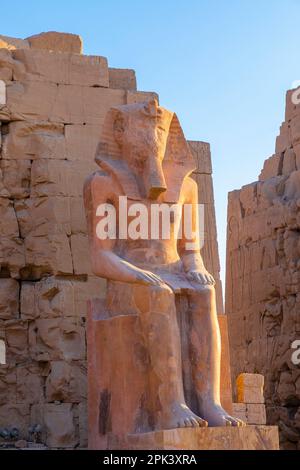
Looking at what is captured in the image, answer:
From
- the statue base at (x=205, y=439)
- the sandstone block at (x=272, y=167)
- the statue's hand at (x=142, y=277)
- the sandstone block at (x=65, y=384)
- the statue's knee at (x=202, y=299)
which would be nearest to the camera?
the statue base at (x=205, y=439)

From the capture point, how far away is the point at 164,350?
547 centimetres

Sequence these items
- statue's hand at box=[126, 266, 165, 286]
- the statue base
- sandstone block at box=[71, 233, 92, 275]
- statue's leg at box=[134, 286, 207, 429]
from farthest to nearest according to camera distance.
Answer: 1. sandstone block at box=[71, 233, 92, 275]
2. statue's hand at box=[126, 266, 165, 286]
3. statue's leg at box=[134, 286, 207, 429]
4. the statue base

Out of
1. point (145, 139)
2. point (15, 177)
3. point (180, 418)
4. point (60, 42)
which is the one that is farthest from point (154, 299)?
point (60, 42)

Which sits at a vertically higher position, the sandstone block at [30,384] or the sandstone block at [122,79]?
the sandstone block at [122,79]

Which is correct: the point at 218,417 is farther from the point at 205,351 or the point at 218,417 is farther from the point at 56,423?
the point at 56,423

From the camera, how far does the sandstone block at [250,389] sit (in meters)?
8.07

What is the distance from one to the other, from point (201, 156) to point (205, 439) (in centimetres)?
382

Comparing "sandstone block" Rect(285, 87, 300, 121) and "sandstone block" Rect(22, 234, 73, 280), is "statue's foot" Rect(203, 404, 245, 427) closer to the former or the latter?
"sandstone block" Rect(22, 234, 73, 280)

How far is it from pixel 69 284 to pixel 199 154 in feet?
6.23

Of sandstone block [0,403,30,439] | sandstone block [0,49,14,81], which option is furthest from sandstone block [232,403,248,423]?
sandstone block [0,49,14,81]

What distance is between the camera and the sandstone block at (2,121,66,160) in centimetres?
779

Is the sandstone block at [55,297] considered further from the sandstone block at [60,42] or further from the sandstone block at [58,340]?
the sandstone block at [60,42]

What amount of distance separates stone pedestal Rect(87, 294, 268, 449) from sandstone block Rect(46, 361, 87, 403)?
148 cm

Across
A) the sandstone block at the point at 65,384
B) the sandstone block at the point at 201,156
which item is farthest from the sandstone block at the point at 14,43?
the sandstone block at the point at 65,384
